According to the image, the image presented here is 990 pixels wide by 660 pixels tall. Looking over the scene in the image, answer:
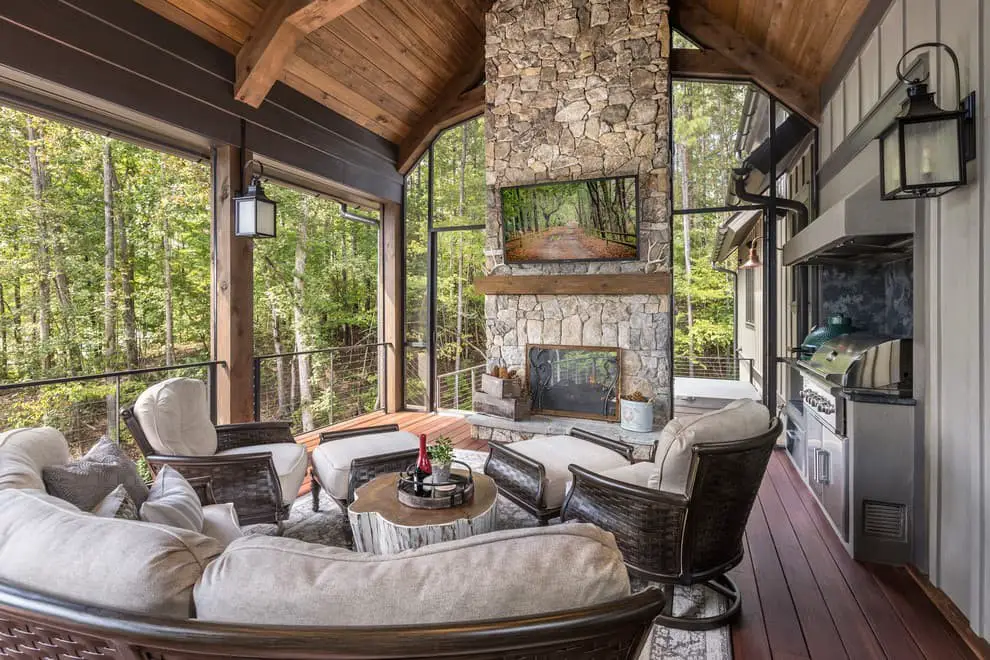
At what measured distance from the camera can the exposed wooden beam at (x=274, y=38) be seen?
3895mm

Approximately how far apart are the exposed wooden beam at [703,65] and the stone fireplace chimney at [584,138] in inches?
11.6

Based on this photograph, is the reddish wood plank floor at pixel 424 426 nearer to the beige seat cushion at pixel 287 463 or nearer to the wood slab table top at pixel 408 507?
the beige seat cushion at pixel 287 463

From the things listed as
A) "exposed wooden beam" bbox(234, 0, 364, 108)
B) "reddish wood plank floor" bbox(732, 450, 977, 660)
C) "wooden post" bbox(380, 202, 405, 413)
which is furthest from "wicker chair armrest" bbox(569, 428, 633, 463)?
"wooden post" bbox(380, 202, 405, 413)

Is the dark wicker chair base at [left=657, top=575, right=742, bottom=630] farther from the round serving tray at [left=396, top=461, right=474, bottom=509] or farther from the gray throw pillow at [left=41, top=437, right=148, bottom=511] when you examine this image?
the gray throw pillow at [left=41, top=437, right=148, bottom=511]

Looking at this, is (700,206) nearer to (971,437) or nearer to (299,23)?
(971,437)

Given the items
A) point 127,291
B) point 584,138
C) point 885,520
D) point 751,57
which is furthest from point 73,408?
point 751,57

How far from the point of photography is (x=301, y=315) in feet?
31.1

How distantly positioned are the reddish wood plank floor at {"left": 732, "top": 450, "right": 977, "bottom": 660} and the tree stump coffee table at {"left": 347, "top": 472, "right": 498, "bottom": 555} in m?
1.17

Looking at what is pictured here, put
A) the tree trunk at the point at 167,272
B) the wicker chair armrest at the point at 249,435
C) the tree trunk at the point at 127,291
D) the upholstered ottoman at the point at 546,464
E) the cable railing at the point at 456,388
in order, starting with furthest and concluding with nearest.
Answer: the tree trunk at the point at 167,272, the tree trunk at the point at 127,291, the cable railing at the point at 456,388, the wicker chair armrest at the point at 249,435, the upholstered ottoman at the point at 546,464

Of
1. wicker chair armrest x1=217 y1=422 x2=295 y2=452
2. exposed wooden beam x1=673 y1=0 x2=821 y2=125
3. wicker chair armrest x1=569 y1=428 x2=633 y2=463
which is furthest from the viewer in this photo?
exposed wooden beam x1=673 y1=0 x2=821 y2=125

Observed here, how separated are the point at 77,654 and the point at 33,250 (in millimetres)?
8305

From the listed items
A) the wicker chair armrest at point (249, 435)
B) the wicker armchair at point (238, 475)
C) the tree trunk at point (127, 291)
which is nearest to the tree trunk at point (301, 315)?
the tree trunk at point (127, 291)

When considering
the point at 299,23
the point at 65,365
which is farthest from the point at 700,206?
the point at 65,365

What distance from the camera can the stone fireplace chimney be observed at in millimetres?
4949
